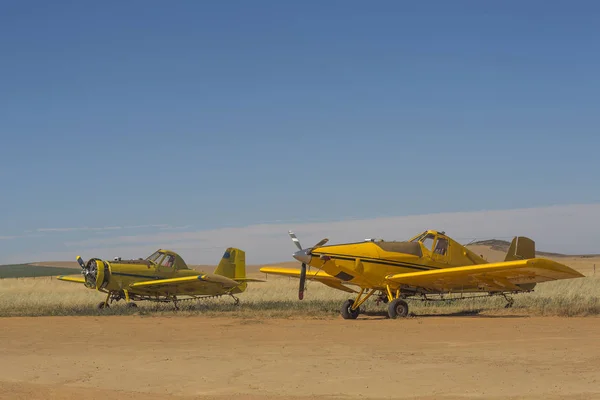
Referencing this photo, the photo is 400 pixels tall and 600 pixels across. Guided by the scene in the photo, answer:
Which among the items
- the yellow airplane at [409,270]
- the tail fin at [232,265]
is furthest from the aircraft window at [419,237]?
the tail fin at [232,265]

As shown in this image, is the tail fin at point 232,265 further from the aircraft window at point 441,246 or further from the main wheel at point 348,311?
the aircraft window at point 441,246

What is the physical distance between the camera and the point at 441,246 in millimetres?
19250

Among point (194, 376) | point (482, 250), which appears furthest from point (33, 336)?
point (482, 250)

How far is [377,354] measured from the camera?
1057 centimetres

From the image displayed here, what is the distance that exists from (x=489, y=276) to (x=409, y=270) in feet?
6.91

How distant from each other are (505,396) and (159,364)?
5.01m

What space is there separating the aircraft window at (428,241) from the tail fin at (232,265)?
1061 cm

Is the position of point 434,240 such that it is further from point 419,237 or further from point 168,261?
point 168,261

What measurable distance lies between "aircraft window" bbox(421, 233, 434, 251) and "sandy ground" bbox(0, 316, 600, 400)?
383 cm

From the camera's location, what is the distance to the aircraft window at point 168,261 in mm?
25895

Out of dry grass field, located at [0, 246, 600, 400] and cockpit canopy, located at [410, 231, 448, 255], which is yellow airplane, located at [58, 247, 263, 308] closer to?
dry grass field, located at [0, 246, 600, 400]

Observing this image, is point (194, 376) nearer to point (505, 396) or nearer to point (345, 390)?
point (345, 390)

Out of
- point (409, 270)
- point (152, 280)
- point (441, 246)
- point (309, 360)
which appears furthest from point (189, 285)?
point (309, 360)

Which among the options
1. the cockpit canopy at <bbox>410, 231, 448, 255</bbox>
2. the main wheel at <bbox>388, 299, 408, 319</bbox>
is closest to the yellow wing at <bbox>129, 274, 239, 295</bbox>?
the cockpit canopy at <bbox>410, 231, 448, 255</bbox>
